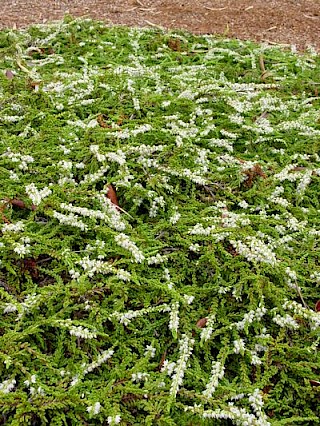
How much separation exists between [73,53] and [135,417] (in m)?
3.61

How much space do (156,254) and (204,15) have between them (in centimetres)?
457

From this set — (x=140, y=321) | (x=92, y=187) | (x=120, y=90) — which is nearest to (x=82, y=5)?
(x=120, y=90)

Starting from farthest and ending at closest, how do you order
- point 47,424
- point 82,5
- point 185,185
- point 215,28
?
point 82,5
point 215,28
point 185,185
point 47,424

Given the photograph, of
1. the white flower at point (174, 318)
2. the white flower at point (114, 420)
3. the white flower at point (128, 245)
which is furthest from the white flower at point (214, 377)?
the white flower at point (128, 245)

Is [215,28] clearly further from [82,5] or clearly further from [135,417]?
[135,417]

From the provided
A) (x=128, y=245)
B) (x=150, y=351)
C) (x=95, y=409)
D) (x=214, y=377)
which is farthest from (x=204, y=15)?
(x=95, y=409)

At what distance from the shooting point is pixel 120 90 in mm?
3822

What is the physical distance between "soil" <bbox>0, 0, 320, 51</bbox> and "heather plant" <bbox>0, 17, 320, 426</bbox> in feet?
7.54

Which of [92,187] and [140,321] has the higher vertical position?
[92,187]

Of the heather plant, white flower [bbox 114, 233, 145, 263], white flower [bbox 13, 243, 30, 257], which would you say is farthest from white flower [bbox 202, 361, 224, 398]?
white flower [bbox 13, 243, 30, 257]

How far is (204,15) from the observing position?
6461 millimetres

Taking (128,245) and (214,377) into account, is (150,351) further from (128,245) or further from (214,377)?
(128,245)

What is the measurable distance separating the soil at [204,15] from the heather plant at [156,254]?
2.30 meters

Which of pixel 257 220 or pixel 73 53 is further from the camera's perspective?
pixel 73 53
